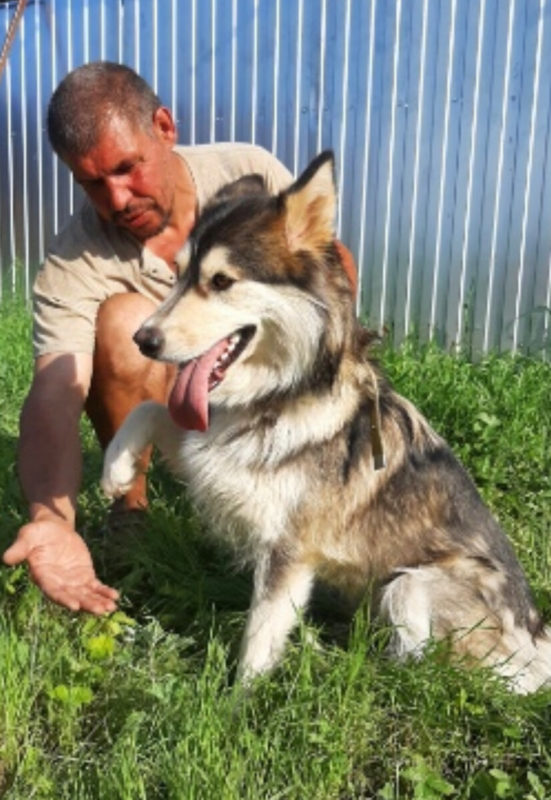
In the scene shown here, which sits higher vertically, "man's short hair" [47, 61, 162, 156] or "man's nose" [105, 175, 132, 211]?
"man's short hair" [47, 61, 162, 156]

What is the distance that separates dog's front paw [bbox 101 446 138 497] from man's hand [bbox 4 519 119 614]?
18 centimetres

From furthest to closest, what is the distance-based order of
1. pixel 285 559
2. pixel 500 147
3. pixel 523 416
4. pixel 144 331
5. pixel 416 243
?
pixel 416 243 → pixel 500 147 → pixel 523 416 → pixel 285 559 → pixel 144 331

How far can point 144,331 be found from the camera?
222 cm

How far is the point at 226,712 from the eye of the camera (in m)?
2.08

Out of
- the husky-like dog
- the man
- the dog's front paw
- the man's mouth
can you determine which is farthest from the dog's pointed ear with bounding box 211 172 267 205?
the dog's front paw

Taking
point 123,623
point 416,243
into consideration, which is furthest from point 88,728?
point 416,243

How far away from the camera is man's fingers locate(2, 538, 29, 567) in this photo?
223 cm

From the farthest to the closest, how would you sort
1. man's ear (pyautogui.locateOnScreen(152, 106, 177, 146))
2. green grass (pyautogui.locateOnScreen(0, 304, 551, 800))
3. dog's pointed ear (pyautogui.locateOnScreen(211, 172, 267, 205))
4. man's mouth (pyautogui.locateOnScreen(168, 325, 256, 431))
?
1. man's ear (pyautogui.locateOnScreen(152, 106, 177, 146))
2. dog's pointed ear (pyautogui.locateOnScreen(211, 172, 267, 205))
3. man's mouth (pyautogui.locateOnScreen(168, 325, 256, 431))
4. green grass (pyautogui.locateOnScreen(0, 304, 551, 800))

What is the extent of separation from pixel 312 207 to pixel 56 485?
1161 millimetres

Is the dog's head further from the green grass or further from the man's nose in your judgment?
the green grass

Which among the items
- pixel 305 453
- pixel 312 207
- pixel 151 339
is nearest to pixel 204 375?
pixel 151 339

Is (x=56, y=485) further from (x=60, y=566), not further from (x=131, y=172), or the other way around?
(x=131, y=172)

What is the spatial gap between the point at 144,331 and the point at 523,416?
2.21 m

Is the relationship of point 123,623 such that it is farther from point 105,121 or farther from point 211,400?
point 105,121
